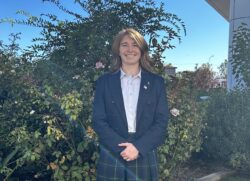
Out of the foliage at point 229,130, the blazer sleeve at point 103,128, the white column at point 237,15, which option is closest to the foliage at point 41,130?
the blazer sleeve at point 103,128

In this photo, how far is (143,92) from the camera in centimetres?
311

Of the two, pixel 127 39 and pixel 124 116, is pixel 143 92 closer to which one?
pixel 124 116

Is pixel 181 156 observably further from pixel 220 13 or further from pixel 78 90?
pixel 220 13

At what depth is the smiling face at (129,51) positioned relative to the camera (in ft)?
10.4

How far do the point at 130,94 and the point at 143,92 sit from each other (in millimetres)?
109

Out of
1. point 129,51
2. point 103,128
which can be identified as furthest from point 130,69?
point 103,128

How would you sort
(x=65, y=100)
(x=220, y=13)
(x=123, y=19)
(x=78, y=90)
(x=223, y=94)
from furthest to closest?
1. (x=220, y=13)
2. (x=223, y=94)
3. (x=123, y=19)
4. (x=78, y=90)
5. (x=65, y=100)

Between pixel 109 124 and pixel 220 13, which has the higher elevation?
pixel 220 13

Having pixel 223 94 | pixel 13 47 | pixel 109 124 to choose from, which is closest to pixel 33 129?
pixel 13 47

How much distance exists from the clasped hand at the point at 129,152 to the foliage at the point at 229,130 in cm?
353

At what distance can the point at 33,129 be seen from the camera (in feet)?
14.3

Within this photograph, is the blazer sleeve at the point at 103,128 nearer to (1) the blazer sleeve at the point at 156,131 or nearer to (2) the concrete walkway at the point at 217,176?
(1) the blazer sleeve at the point at 156,131

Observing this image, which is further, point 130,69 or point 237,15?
point 237,15

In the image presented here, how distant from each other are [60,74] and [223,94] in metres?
3.34
